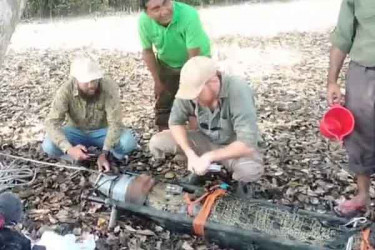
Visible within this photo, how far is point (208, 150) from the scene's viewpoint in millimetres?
4191

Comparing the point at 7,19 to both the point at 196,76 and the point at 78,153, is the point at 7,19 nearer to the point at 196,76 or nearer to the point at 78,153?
the point at 196,76

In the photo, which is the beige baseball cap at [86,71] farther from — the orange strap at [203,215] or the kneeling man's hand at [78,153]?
the orange strap at [203,215]

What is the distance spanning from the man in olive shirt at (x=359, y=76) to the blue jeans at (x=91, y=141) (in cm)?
177

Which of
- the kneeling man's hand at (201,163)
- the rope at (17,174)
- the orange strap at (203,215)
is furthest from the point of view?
the rope at (17,174)

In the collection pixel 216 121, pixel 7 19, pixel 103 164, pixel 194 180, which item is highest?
pixel 7 19

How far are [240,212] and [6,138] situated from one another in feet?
9.84

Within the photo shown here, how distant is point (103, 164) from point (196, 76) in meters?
1.17

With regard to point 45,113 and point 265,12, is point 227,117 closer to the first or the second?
point 45,113

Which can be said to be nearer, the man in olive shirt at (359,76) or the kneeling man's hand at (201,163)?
the man in olive shirt at (359,76)

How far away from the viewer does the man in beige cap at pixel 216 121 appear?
11.8 feet

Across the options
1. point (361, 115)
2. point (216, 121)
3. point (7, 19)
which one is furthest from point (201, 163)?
point (7, 19)

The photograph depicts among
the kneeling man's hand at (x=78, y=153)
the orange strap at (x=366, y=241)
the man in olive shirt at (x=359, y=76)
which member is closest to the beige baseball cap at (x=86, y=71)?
the kneeling man's hand at (x=78, y=153)

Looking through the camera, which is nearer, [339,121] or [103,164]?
[339,121]

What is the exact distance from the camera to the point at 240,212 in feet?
11.9
